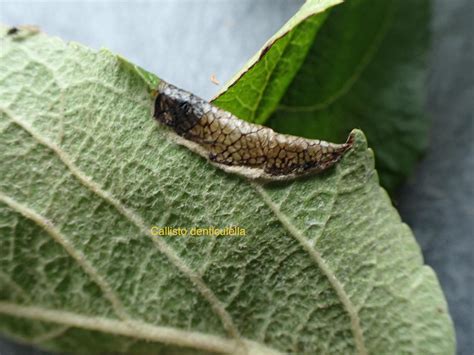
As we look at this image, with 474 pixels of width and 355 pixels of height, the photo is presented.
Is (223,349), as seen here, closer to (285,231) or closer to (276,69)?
(285,231)

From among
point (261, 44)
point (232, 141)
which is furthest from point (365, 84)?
point (232, 141)

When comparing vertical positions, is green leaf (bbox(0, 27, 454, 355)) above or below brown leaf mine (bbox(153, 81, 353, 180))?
below

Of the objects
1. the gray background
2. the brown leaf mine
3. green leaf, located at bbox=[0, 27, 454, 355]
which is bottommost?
green leaf, located at bbox=[0, 27, 454, 355]

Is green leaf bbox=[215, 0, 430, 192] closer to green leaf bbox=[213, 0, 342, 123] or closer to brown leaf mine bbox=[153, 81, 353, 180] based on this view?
green leaf bbox=[213, 0, 342, 123]

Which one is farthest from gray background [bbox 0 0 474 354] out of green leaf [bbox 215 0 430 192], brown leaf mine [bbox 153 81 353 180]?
brown leaf mine [bbox 153 81 353 180]

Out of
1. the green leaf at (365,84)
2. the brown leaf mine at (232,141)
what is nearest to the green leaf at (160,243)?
the brown leaf mine at (232,141)

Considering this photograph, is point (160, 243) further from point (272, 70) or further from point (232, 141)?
point (272, 70)

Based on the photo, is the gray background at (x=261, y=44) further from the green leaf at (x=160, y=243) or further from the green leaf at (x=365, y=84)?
the green leaf at (x=160, y=243)

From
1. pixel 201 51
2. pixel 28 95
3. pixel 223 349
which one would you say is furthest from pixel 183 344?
pixel 201 51
